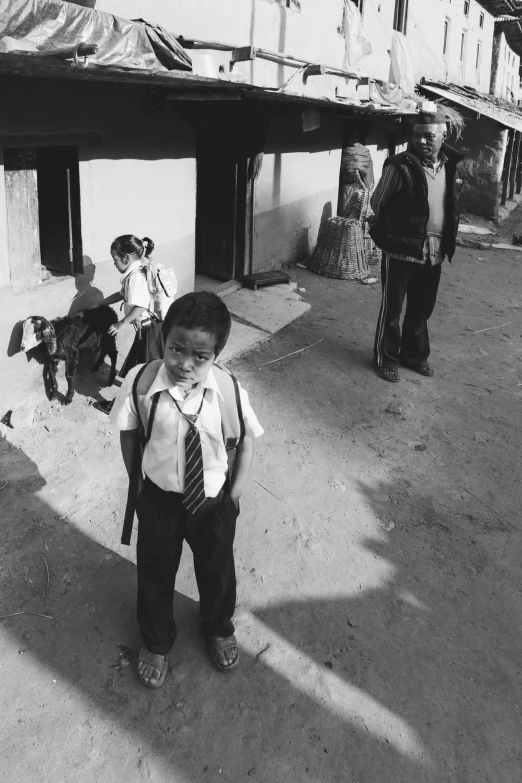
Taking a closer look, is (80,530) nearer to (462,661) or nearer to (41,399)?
(41,399)

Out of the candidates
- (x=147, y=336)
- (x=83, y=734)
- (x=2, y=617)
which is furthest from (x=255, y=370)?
(x=83, y=734)

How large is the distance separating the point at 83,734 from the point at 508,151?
1927 centimetres

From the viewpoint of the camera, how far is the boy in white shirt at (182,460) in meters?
2.07

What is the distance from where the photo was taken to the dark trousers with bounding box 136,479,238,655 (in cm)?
233

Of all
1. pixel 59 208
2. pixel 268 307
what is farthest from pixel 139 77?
pixel 268 307

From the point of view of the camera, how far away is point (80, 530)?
348 cm

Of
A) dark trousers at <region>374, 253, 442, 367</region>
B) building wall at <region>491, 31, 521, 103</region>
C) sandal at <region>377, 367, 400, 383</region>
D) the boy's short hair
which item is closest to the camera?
the boy's short hair

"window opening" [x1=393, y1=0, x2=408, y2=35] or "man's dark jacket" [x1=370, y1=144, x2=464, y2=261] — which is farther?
"window opening" [x1=393, y1=0, x2=408, y2=35]

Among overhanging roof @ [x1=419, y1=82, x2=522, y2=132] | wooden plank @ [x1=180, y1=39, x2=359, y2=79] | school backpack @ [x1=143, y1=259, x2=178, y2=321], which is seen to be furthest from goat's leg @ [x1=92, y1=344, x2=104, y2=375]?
overhanging roof @ [x1=419, y1=82, x2=522, y2=132]

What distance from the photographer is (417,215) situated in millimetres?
4977

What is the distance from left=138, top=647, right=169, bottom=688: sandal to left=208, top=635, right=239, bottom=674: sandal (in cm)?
21

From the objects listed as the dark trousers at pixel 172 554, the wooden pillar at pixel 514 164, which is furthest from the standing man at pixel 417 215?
the wooden pillar at pixel 514 164

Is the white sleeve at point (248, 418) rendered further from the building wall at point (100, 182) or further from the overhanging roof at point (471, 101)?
the overhanging roof at point (471, 101)

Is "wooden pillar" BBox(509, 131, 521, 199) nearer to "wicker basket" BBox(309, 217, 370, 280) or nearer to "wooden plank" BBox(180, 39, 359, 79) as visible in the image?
"wooden plank" BBox(180, 39, 359, 79)
